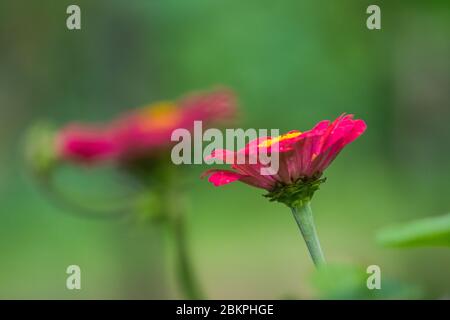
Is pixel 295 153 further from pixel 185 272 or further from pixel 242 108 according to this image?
pixel 242 108

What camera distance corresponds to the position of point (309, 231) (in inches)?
16.1

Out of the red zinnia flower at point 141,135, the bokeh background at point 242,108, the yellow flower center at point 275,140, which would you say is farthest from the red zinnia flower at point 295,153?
the bokeh background at point 242,108

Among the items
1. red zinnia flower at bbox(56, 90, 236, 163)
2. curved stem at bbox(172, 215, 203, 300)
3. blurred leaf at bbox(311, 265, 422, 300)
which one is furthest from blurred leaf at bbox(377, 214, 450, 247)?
red zinnia flower at bbox(56, 90, 236, 163)

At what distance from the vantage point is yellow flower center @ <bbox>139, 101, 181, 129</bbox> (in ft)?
2.86

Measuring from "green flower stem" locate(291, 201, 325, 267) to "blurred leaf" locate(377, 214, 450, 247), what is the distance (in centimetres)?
5

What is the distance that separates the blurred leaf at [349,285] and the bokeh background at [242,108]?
0.85 meters

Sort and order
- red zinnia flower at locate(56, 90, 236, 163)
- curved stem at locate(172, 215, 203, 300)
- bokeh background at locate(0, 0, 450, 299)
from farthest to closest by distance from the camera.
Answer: bokeh background at locate(0, 0, 450, 299) < red zinnia flower at locate(56, 90, 236, 163) < curved stem at locate(172, 215, 203, 300)

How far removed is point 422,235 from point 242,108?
110cm

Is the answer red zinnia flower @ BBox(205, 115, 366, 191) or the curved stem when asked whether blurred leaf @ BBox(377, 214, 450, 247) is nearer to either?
red zinnia flower @ BBox(205, 115, 366, 191)

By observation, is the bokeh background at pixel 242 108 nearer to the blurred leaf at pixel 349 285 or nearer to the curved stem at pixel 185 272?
the curved stem at pixel 185 272

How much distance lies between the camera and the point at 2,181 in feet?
9.29

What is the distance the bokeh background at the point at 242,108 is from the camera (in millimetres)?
1590

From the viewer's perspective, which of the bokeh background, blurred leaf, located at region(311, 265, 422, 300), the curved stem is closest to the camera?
blurred leaf, located at region(311, 265, 422, 300)

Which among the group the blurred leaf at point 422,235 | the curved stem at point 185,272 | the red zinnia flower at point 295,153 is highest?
the red zinnia flower at point 295,153
